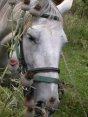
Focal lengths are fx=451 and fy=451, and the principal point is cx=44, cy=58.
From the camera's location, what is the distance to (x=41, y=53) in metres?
3.28

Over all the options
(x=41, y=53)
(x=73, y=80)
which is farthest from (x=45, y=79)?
(x=73, y=80)

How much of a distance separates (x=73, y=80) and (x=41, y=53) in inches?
125

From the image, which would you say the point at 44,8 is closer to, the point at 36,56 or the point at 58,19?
the point at 58,19

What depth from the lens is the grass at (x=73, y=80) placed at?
174 inches

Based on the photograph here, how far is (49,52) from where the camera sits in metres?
3.27

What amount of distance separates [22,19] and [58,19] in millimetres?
330

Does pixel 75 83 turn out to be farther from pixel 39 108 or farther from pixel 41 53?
pixel 39 108

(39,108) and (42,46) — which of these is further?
(42,46)

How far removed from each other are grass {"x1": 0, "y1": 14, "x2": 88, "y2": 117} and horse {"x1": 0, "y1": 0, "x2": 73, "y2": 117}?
14 centimetres

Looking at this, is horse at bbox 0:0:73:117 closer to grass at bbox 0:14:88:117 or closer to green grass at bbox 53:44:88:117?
grass at bbox 0:14:88:117

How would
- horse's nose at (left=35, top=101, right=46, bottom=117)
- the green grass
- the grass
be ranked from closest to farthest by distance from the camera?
horse's nose at (left=35, top=101, right=46, bottom=117) < the grass < the green grass

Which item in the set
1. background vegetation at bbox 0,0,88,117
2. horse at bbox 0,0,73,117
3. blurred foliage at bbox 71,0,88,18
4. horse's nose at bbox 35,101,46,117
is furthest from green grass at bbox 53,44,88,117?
blurred foliage at bbox 71,0,88,18

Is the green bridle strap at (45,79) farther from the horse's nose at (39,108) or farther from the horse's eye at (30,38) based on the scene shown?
the horse's eye at (30,38)

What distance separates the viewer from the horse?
3.17 metres
